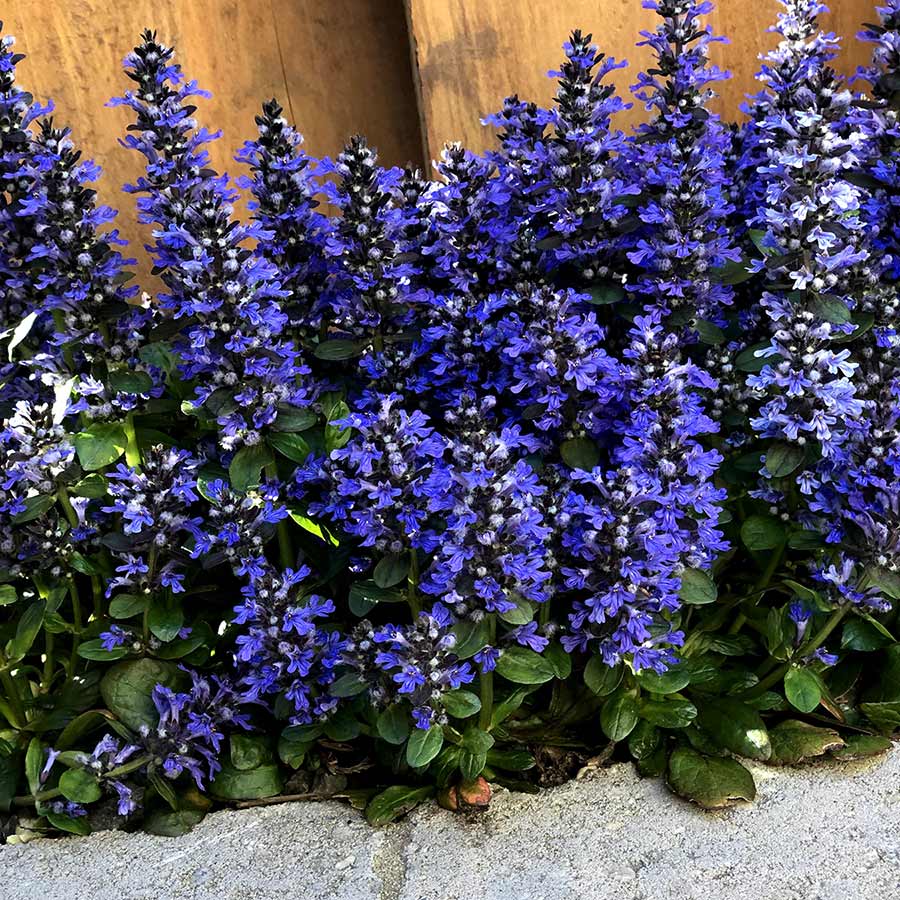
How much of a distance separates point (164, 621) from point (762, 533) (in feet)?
4.57

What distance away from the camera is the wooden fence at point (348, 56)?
11.5 feet

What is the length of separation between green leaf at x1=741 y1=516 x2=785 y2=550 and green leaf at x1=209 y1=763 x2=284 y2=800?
123 centimetres

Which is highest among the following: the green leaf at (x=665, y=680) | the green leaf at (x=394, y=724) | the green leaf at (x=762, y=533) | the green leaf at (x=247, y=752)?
the green leaf at (x=762, y=533)

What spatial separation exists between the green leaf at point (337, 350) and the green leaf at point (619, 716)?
39.8 inches

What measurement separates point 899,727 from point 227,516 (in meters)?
1.68

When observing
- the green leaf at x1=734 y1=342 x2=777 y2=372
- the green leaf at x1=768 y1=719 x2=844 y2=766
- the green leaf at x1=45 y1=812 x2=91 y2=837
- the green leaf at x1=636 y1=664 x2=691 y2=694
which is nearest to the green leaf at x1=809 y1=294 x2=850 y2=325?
the green leaf at x1=734 y1=342 x2=777 y2=372

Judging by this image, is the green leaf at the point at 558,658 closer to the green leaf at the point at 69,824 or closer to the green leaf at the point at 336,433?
the green leaf at the point at 336,433

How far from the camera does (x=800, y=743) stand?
240 centimetres

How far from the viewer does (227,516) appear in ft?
7.39

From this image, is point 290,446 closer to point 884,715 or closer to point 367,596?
point 367,596

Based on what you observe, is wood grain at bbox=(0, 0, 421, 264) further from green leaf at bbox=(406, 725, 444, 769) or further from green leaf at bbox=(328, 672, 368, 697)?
green leaf at bbox=(406, 725, 444, 769)

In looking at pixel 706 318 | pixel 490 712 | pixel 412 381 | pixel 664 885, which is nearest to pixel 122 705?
pixel 490 712

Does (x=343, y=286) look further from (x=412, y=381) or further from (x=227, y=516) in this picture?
Result: (x=227, y=516)

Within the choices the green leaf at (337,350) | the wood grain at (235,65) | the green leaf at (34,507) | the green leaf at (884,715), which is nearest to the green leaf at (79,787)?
the green leaf at (34,507)
